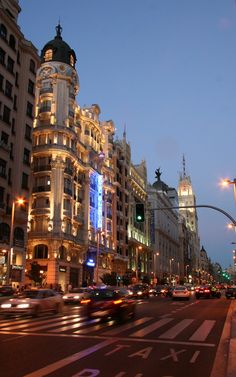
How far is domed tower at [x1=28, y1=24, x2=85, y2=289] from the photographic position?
59.8m

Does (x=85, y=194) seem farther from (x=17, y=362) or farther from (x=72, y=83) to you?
(x=17, y=362)

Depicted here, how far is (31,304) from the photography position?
69.3 ft

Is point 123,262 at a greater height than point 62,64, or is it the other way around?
point 62,64

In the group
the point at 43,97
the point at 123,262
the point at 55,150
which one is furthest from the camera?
the point at 123,262

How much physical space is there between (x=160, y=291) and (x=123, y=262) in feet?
80.7

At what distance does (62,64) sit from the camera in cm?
6819

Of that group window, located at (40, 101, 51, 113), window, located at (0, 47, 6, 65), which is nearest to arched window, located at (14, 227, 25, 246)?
window, located at (0, 47, 6, 65)

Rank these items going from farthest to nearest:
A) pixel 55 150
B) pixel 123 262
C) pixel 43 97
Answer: pixel 123 262 → pixel 43 97 → pixel 55 150

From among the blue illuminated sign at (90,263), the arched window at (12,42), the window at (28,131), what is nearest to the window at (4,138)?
the window at (28,131)

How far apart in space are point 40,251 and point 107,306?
42311 mm

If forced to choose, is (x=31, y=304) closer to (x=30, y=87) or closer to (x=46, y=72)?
(x=30, y=87)

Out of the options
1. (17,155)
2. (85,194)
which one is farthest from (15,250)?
(85,194)

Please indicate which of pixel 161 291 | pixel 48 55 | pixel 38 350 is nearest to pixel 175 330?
pixel 38 350

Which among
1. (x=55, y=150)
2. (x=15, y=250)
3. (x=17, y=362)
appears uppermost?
(x=55, y=150)
